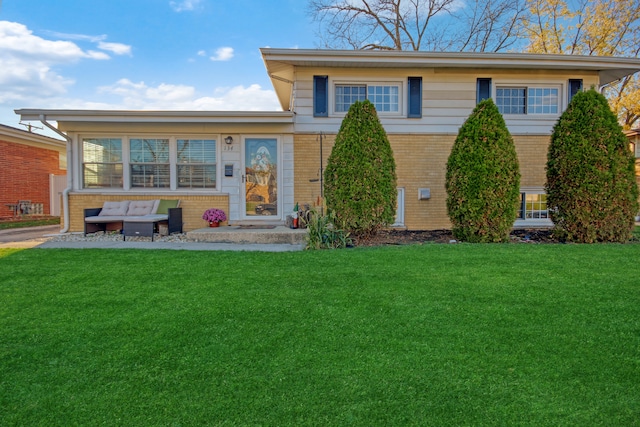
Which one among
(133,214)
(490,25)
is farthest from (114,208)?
(490,25)

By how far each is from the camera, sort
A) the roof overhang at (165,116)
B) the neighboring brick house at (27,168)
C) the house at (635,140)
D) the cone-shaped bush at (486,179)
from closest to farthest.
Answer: the cone-shaped bush at (486,179)
the roof overhang at (165,116)
the neighboring brick house at (27,168)
the house at (635,140)

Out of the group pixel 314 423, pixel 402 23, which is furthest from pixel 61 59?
pixel 314 423

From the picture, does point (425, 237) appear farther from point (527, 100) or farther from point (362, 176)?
point (527, 100)

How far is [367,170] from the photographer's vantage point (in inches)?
278

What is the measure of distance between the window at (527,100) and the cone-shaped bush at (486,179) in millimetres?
3221

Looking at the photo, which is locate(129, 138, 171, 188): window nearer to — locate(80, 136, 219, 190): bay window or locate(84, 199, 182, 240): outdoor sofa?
locate(80, 136, 219, 190): bay window

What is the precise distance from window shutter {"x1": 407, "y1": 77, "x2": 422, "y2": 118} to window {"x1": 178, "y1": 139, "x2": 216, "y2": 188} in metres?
4.93

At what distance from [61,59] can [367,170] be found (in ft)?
43.1

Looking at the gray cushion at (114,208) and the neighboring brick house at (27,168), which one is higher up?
the neighboring brick house at (27,168)

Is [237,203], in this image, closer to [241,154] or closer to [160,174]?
[241,154]

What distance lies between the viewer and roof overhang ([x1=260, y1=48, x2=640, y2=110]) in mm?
8953

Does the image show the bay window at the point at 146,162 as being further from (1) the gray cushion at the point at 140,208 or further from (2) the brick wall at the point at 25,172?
(2) the brick wall at the point at 25,172

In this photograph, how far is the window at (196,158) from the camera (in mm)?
9469

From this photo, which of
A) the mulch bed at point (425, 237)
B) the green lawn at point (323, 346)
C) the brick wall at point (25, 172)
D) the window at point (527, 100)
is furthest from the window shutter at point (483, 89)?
the brick wall at point (25, 172)
